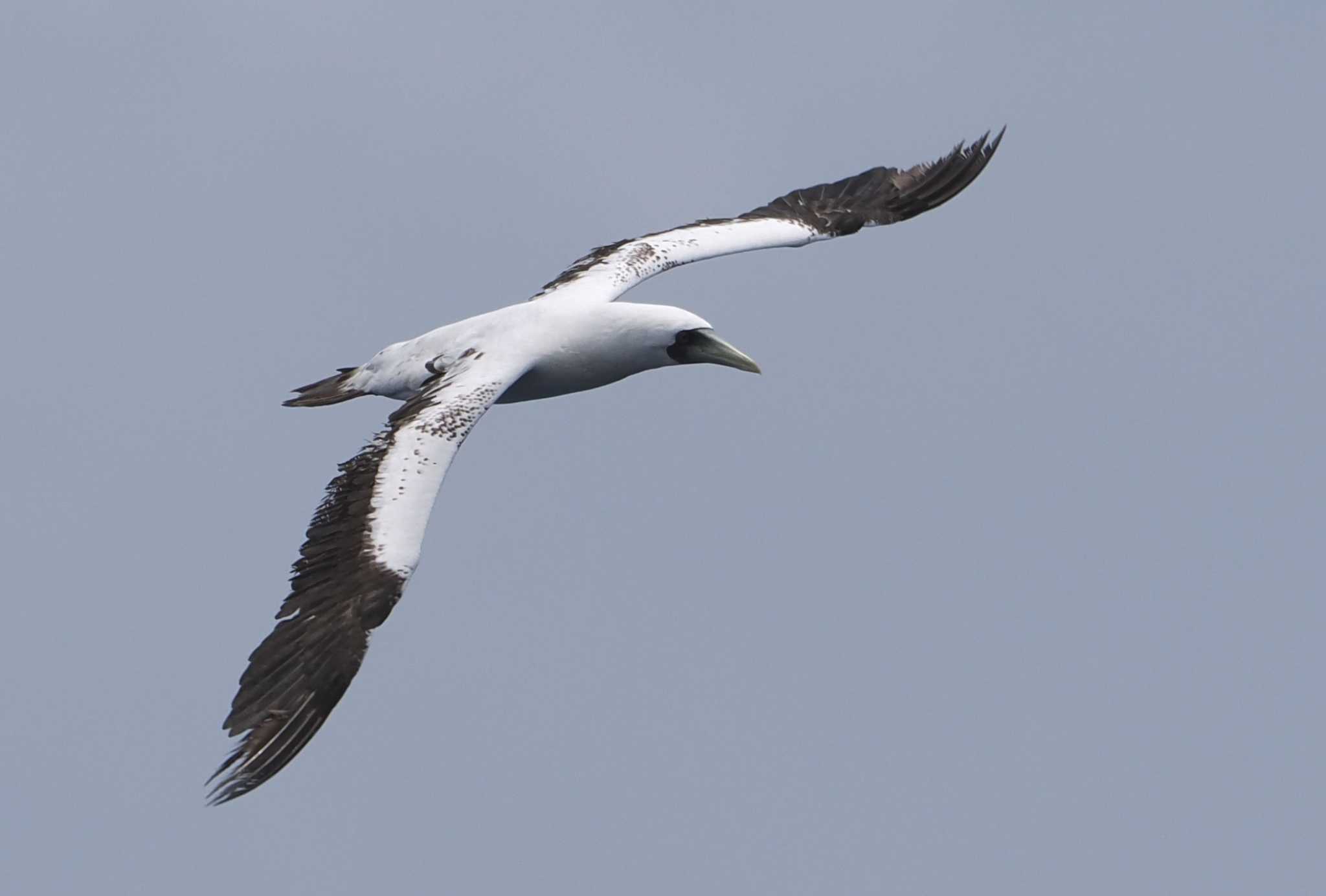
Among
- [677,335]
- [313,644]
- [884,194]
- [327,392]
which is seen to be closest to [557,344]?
[677,335]

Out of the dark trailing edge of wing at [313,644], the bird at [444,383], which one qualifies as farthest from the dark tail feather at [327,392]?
the dark trailing edge of wing at [313,644]

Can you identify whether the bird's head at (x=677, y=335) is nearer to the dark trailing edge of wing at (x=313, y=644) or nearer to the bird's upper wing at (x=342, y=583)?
the bird's upper wing at (x=342, y=583)

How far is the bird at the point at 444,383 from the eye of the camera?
1645 centimetres

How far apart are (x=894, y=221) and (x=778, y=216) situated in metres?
1.25

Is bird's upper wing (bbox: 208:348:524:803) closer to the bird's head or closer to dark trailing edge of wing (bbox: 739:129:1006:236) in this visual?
the bird's head

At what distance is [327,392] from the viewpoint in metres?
21.2

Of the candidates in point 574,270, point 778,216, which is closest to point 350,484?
point 574,270

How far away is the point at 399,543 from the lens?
671 inches

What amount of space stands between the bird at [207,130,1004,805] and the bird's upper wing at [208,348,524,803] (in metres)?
0.01

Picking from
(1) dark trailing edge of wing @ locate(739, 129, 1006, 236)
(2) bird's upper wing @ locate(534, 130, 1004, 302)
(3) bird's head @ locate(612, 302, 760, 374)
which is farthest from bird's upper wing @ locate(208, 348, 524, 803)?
(1) dark trailing edge of wing @ locate(739, 129, 1006, 236)

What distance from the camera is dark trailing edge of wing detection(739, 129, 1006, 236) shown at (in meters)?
23.1

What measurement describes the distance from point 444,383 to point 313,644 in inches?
128

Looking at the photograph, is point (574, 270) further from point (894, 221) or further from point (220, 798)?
point (220, 798)

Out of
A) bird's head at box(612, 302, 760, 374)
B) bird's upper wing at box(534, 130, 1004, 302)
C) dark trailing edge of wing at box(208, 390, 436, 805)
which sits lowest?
dark trailing edge of wing at box(208, 390, 436, 805)
